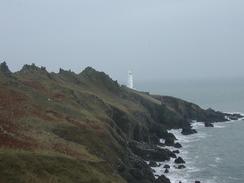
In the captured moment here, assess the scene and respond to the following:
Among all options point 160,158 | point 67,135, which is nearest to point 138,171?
point 67,135

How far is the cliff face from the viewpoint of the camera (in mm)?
41781

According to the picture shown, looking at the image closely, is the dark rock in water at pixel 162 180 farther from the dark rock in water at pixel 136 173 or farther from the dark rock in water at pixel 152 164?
the dark rock in water at pixel 152 164

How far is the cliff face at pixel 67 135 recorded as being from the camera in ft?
137

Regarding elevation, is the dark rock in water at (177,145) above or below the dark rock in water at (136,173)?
above

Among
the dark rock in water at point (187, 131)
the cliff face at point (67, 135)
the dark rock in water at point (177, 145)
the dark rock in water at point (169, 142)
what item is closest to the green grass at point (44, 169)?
the cliff face at point (67, 135)

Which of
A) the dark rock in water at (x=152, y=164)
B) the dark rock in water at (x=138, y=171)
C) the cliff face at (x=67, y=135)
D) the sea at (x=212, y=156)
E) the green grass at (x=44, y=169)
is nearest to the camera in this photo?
the green grass at (x=44, y=169)

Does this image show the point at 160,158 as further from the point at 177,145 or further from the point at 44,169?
the point at 44,169

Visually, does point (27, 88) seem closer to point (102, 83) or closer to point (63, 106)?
point (63, 106)

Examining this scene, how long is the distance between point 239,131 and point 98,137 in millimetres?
76960

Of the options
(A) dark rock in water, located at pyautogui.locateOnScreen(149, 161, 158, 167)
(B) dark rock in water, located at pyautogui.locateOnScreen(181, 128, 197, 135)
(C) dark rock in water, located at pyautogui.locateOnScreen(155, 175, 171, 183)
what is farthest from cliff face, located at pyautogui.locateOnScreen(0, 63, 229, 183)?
(B) dark rock in water, located at pyautogui.locateOnScreen(181, 128, 197, 135)

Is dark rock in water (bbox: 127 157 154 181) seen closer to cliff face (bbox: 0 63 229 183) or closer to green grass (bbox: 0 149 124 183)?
cliff face (bbox: 0 63 229 183)

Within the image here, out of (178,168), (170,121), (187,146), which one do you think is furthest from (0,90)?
(170,121)

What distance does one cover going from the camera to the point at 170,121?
137250 mm

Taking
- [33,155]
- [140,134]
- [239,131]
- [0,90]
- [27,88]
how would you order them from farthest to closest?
[239,131]
[140,134]
[27,88]
[0,90]
[33,155]
